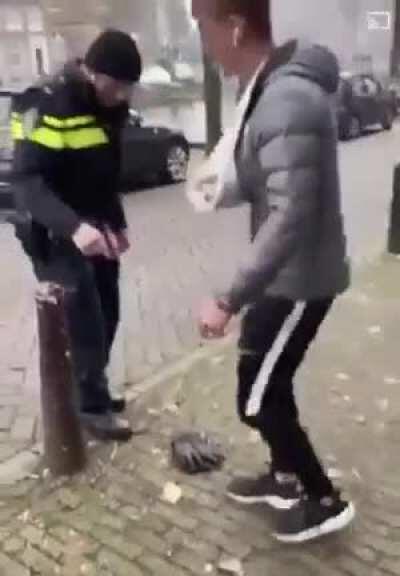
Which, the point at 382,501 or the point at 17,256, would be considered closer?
the point at 382,501

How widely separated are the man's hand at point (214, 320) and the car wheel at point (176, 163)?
39.6ft

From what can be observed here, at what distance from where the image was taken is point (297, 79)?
273cm

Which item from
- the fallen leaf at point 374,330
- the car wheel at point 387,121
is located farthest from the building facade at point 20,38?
the fallen leaf at point 374,330

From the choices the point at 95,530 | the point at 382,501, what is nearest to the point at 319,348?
the point at 382,501

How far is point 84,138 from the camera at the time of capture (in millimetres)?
3742

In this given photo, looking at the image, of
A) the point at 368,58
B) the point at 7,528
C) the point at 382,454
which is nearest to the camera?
the point at 7,528

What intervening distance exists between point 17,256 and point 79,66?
5649 millimetres

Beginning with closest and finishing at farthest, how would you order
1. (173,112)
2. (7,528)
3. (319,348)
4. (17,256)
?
(7,528) → (319,348) → (17,256) → (173,112)

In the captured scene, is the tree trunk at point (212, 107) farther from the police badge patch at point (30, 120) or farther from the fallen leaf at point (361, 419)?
the police badge patch at point (30, 120)

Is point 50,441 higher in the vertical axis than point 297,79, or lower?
lower

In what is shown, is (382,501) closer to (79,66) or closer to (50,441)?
(50,441)

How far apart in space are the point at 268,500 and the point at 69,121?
69.7 inches

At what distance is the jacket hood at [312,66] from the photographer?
2754mm

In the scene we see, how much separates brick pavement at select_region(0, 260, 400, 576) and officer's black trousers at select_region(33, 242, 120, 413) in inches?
12.3
